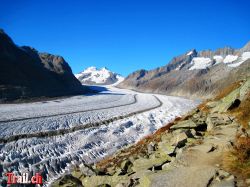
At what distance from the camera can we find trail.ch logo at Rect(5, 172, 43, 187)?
59.6 feet

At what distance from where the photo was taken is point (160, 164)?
32.6 ft

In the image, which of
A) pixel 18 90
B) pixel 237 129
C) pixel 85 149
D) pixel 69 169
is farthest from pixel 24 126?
pixel 18 90

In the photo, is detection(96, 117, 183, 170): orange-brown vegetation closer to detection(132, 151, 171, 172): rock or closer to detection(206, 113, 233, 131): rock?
detection(132, 151, 171, 172): rock

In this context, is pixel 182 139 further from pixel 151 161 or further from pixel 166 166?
pixel 166 166

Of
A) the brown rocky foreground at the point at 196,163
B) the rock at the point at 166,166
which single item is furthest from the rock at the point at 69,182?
the rock at the point at 166,166

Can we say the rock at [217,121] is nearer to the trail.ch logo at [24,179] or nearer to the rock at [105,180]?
the rock at [105,180]

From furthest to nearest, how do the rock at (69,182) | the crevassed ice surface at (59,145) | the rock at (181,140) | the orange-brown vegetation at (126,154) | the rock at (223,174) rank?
the crevassed ice surface at (59,145)
the orange-brown vegetation at (126,154)
the rock at (181,140)
the rock at (69,182)
the rock at (223,174)

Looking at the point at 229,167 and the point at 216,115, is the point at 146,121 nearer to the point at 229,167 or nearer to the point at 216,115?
the point at 216,115

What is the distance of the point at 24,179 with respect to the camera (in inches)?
742

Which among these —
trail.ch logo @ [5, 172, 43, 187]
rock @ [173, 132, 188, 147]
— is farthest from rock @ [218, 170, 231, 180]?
trail.ch logo @ [5, 172, 43, 187]

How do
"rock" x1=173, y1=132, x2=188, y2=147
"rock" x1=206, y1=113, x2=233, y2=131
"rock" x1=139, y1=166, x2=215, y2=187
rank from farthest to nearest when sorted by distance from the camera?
"rock" x1=206, y1=113, x2=233, y2=131 → "rock" x1=173, y1=132, x2=188, y2=147 → "rock" x1=139, y1=166, x2=215, y2=187

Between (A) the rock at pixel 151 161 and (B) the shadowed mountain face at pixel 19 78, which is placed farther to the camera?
(B) the shadowed mountain face at pixel 19 78

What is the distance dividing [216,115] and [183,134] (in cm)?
312

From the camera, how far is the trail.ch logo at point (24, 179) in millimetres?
18156
